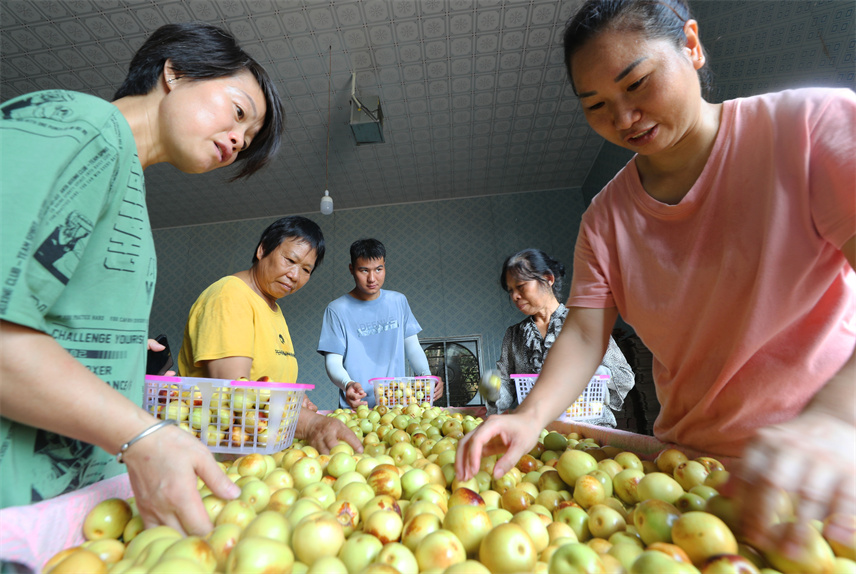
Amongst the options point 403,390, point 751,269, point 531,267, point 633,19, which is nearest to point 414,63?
point 531,267

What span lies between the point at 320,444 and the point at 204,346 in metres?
0.55

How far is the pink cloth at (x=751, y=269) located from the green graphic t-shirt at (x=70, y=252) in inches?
43.3

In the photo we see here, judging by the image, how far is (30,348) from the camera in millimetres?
507

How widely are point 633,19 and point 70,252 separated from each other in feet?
3.54

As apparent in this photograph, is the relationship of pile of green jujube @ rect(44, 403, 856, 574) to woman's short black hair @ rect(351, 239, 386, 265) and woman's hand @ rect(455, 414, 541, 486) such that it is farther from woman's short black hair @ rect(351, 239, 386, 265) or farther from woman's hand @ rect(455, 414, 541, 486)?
woman's short black hair @ rect(351, 239, 386, 265)

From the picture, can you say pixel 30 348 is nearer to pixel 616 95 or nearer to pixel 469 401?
pixel 616 95

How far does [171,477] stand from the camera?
568mm

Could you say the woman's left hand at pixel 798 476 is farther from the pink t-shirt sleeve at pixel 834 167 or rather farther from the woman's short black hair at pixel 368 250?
the woman's short black hair at pixel 368 250

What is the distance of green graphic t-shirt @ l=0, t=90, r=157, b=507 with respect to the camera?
52 cm

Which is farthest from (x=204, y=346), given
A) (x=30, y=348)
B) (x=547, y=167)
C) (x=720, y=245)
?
(x=547, y=167)

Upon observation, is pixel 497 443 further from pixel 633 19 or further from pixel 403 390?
pixel 403 390

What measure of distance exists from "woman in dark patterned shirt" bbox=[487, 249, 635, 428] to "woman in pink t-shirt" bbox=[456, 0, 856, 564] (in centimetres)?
146

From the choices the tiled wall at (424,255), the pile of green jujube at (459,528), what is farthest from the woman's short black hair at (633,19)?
the tiled wall at (424,255)

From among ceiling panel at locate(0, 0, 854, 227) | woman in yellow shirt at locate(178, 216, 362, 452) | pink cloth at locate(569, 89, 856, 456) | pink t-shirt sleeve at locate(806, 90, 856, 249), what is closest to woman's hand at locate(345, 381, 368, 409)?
woman in yellow shirt at locate(178, 216, 362, 452)
